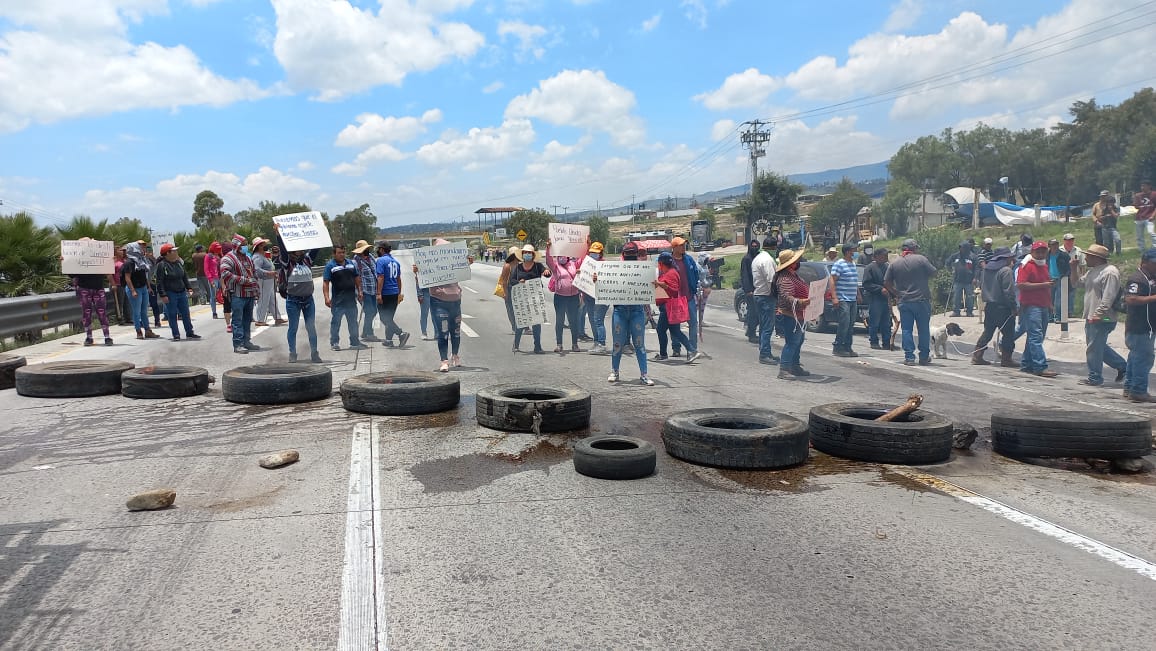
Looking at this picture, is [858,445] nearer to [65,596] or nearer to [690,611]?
[690,611]

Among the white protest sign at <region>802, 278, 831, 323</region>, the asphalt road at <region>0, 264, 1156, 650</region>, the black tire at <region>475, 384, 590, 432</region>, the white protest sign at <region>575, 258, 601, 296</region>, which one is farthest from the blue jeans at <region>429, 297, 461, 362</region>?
the white protest sign at <region>802, 278, 831, 323</region>

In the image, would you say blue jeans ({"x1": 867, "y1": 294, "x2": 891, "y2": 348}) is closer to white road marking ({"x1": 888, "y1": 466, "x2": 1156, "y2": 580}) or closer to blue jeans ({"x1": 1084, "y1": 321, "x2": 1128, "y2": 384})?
blue jeans ({"x1": 1084, "y1": 321, "x2": 1128, "y2": 384})

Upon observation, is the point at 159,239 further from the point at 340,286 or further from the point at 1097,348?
the point at 1097,348

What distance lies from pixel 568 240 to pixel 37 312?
35.3 ft

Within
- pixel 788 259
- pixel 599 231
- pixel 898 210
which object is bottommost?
pixel 788 259

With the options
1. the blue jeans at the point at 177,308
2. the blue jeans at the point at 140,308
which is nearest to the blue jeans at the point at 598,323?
the blue jeans at the point at 177,308

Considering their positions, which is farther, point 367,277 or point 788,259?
point 367,277

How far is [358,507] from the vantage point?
5164mm

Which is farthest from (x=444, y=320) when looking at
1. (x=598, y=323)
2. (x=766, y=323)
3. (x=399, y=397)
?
(x=766, y=323)

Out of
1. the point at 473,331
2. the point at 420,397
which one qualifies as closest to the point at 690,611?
the point at 420,397

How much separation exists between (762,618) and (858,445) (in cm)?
318

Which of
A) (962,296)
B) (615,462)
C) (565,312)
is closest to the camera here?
(615,462)

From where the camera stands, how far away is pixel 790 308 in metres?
10.8

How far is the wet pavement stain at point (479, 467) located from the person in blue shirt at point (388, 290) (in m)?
7.65
